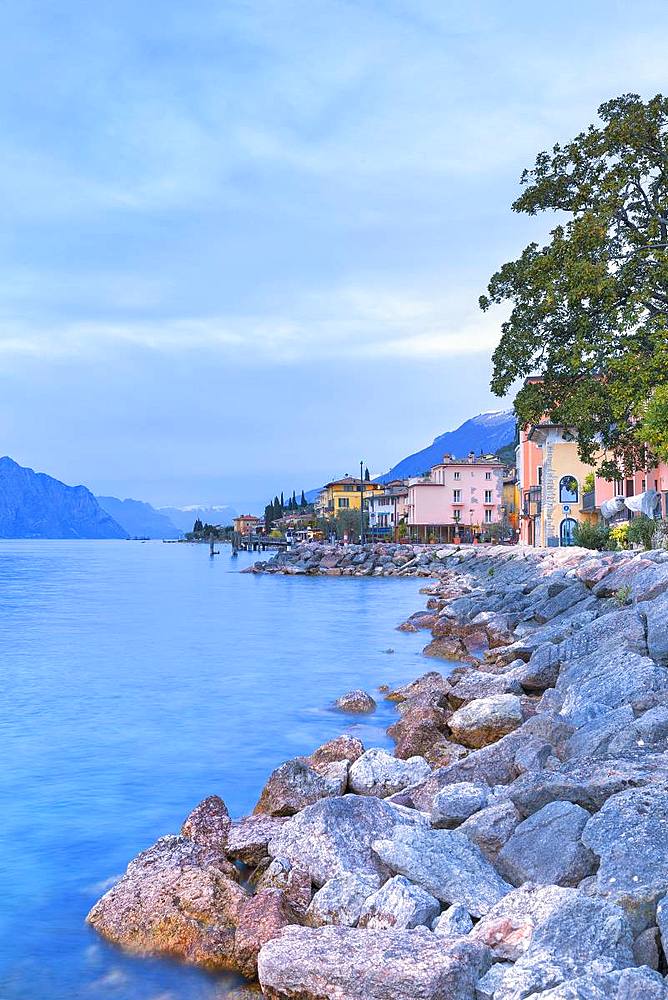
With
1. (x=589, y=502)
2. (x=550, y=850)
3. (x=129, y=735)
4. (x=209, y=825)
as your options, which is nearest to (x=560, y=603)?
(x=129, y=735)

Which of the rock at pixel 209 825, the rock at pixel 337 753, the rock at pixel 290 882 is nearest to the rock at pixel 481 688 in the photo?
→ the rock at pixel 337 753

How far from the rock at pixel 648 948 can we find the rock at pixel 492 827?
1765 millimetres

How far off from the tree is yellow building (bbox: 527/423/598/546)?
25.7 meters

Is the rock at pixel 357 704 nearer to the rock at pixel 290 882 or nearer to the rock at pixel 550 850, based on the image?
the rock at pixel 290 882

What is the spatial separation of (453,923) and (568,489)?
4699cm

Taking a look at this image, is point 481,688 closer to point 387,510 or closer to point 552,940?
point 552,940

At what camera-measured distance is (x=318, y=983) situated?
5.27 meters

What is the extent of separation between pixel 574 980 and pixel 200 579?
65.3 metres

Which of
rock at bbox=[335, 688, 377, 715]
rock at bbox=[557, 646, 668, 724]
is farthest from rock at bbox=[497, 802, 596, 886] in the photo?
rock at bbox=[335, 688, 377, 715]

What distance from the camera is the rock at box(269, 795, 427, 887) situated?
6.80 m

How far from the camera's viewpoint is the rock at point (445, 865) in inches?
242

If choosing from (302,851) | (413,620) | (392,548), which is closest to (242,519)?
(392,548)

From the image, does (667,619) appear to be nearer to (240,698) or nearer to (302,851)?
(302,851)

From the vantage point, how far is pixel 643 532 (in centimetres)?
2688
